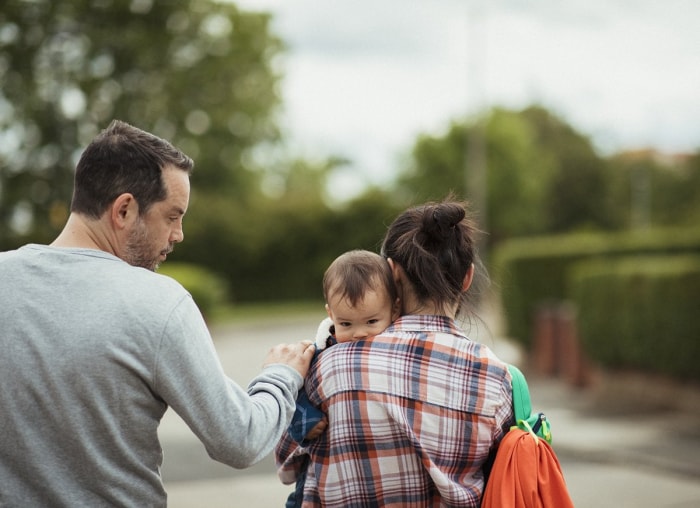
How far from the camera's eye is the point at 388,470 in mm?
2457

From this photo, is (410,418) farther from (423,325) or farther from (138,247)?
(138,247)

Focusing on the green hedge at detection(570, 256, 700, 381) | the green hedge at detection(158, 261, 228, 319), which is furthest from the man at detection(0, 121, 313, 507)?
the green hedge at detection(158, 261, 228, 319)

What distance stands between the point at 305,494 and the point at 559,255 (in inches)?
553

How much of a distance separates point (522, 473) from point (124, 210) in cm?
125

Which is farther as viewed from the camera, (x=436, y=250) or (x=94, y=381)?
(x=436, y=250)

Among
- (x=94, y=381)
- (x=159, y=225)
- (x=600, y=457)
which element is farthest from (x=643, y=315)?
(x=94, y=381)

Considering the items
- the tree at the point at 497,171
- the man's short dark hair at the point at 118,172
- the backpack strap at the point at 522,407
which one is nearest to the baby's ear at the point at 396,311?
the backpack strap at the point at 522,407

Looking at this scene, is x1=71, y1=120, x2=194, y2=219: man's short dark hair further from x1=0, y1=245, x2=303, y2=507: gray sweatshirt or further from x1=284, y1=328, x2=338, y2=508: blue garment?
x1=284, y1=328, x2=338, y2=508: blue garment

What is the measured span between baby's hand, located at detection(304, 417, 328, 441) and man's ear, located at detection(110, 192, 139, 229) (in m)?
0.76

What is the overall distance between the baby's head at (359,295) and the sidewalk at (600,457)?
8.22 feet

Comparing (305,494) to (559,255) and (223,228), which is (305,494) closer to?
(559,255)

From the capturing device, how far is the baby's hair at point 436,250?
8.32 ft

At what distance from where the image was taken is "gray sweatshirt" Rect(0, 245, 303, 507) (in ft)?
6.83

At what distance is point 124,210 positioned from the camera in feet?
7.38
